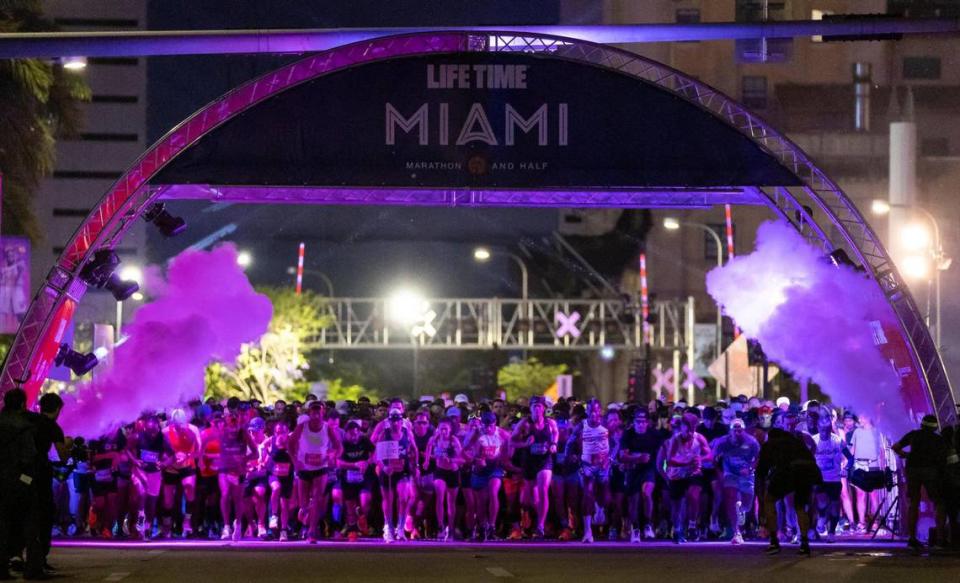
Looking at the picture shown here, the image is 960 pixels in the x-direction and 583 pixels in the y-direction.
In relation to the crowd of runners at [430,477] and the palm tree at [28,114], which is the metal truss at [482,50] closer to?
the crowd of runners at [430,477]

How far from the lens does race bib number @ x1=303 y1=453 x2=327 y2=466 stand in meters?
20.9

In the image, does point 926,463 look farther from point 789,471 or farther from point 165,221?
point 165,221

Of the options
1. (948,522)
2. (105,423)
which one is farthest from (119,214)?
(948,522)

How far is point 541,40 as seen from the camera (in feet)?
72.6

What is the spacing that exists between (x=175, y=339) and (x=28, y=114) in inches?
553

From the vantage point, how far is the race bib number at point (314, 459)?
20.9 m

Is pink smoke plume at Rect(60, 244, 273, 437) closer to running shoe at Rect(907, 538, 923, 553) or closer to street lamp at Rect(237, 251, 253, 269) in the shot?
street lamp at Rect(237, 251, 253, 269)

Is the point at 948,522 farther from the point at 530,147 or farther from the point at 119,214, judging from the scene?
the point at 119,214

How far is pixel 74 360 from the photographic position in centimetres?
2120

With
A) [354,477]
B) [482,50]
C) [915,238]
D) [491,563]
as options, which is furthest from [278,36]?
[915,238]

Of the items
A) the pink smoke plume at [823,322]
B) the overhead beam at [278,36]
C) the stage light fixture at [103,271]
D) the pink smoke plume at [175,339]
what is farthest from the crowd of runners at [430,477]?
the overhead beam at [278,36]

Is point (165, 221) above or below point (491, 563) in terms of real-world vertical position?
above

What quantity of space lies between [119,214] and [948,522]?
13.2 m

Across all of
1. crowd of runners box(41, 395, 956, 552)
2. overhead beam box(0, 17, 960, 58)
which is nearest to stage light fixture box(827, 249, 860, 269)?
crowd of runners box(41, 395, 956, 552)
